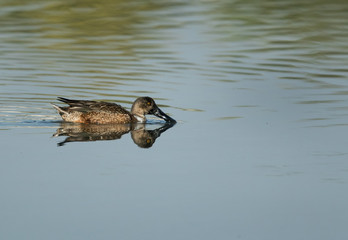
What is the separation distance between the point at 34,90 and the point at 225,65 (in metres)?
4.16

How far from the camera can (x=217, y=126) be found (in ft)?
37.4

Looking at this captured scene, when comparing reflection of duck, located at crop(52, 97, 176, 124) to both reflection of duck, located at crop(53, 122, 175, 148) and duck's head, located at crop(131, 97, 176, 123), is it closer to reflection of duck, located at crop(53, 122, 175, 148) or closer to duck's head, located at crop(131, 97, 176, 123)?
duck's head, located at crop(131, 97, 176, 123)

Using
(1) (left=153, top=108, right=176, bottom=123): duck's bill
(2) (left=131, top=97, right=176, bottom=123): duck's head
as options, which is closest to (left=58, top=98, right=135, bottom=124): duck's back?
(2) (left=131, top=97, right=176, bottom=123): duck's head

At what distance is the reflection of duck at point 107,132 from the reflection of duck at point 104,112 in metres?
0.10

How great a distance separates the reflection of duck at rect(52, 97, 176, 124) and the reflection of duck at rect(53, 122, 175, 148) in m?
0.10

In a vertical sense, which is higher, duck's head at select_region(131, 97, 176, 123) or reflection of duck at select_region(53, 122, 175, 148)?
duck's head at select_region(131, 97, 176, 123)

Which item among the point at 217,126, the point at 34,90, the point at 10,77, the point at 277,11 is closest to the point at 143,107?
the point at 217,126

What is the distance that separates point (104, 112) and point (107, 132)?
2.33 ft

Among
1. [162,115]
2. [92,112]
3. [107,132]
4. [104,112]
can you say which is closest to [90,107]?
[92,112]

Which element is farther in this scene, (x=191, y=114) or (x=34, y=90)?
(x=34, y=90)

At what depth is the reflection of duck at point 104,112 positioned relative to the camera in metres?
12.2

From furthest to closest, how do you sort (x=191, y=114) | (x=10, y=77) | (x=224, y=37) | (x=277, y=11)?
(x=277, y=11)
(x=224, y=37)
(x=10, y=77)
(x=191, y=114)

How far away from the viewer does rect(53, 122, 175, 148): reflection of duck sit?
1091cm

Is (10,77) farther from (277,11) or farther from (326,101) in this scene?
(277,11)
